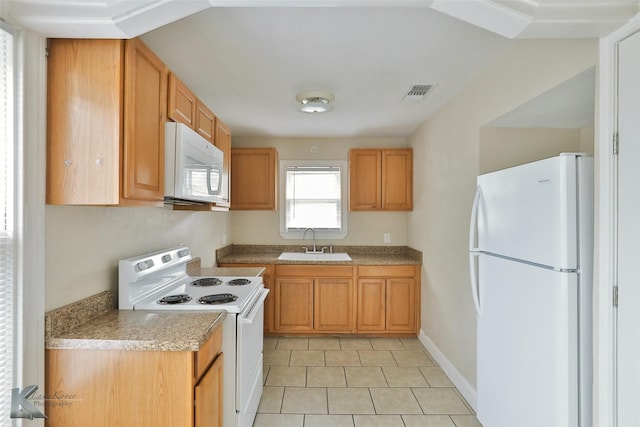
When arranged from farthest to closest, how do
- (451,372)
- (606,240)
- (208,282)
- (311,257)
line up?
1. (311,257)
2. (451,372)
3. (208,282)
4. (606,240)

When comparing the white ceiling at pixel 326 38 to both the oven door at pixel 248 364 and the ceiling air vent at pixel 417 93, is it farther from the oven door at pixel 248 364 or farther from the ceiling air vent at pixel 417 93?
the oven door at pixel 248 364

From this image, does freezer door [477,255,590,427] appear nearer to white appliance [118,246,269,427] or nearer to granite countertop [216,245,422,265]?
white appliance [118,246,269,427]

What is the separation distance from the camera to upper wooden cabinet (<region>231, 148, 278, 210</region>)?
13.3 feet

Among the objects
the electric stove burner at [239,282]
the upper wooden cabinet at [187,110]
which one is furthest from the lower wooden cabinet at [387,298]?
the upper wooden cabinet at [187,110]

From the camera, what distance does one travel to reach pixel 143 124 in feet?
5.05

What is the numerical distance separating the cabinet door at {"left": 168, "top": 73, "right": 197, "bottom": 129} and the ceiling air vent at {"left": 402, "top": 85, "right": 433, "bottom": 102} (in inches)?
62.6

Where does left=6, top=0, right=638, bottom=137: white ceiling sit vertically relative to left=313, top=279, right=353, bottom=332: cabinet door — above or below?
above

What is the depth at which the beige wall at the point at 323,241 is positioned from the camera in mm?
4348

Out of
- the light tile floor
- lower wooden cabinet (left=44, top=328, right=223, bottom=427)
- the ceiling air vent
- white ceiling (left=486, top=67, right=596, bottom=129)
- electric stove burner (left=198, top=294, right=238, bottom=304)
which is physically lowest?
the light tile floor

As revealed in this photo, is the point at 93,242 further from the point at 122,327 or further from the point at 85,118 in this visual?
the point at 85,118

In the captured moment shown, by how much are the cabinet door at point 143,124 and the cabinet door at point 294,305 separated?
90.8 inches

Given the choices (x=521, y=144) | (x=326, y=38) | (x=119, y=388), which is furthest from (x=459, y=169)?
(x=119, y=388)

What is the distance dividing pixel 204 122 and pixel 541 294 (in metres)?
2.25

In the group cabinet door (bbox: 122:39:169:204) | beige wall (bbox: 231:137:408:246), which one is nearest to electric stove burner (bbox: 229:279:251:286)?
cabinet door (bbox: 122:39:169:204)
